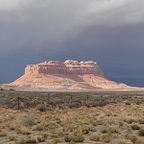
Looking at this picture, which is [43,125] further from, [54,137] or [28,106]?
[28,106]

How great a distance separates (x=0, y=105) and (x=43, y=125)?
25.0 metres

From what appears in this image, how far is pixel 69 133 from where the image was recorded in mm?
21938

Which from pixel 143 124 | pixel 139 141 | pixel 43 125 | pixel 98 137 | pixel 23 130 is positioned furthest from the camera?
pixel 143 124

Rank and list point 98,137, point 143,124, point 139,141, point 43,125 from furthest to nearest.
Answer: point 143,124
point 43,125
point 98,137
point 139,141

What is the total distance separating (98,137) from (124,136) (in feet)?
5.79

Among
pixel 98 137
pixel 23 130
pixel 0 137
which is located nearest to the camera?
pixel 98 137

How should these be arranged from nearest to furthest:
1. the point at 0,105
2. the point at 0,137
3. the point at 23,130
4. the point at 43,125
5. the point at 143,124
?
1. the point at 0,137
2. the point at 23,130
3. the point at 43,125
4. the point at 143,124
5. the point at 0,105

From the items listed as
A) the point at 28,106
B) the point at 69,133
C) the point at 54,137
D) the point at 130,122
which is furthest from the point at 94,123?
the point at 28,106

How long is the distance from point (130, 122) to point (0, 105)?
82.8 ft

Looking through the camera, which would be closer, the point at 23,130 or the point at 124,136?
the point at 124,136

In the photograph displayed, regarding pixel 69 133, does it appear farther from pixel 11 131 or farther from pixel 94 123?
pixel 94 123

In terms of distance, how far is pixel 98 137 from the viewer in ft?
63.7

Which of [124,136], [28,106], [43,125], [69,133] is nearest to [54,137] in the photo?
[69,133]

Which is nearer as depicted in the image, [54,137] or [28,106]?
[54,137]
